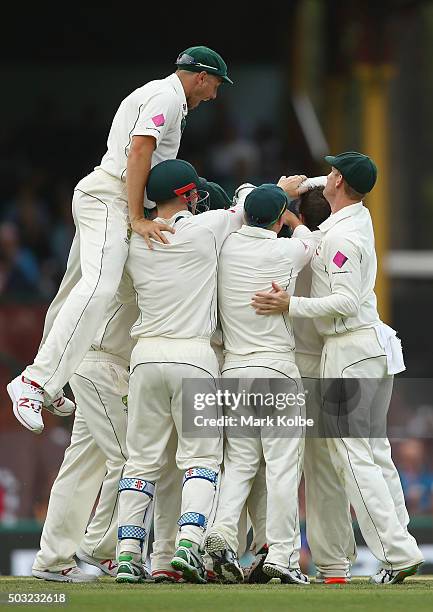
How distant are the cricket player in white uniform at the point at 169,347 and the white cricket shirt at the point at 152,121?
25 cm

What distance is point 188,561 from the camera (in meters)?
6.71

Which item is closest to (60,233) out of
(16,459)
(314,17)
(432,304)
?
(432,304)

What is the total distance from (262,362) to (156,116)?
1397mm

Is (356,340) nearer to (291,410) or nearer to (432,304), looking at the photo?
(291,410)

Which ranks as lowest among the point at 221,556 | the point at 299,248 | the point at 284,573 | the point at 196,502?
the point at 284,573

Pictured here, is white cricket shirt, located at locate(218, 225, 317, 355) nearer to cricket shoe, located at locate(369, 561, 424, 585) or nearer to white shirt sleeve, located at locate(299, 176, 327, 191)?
white shirt sleeve, located at locate(299, 176, 327, 191)

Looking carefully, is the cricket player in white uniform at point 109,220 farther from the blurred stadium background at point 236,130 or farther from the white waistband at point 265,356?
the blurred stadium background at point 236,130

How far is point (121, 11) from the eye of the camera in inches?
824

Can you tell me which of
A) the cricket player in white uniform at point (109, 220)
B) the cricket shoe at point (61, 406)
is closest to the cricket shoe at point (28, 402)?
the cricket player in white uniform at point (109, 220)

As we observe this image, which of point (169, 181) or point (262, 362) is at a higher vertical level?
point (169, 181)

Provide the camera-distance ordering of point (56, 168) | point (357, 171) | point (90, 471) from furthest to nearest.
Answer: point (56, 168) → point (90, 471) → point (357, 171)

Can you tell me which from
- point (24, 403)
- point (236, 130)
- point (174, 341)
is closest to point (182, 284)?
point (174, 341)

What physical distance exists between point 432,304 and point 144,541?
37.4 ft

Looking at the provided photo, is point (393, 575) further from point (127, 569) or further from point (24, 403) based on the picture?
point (24, 403)
